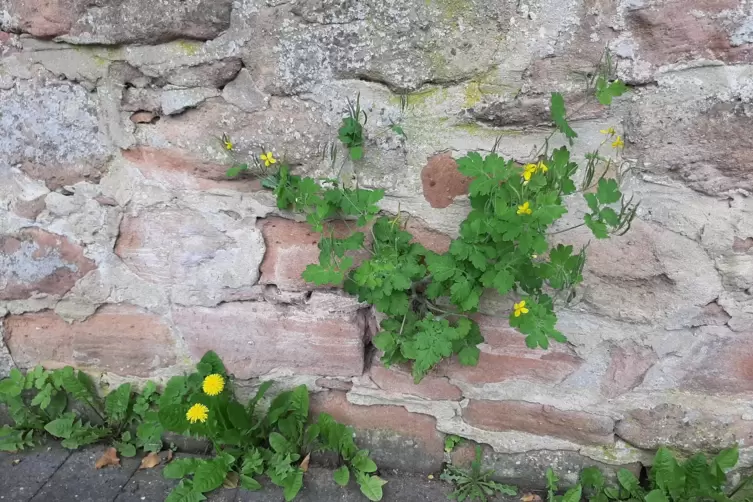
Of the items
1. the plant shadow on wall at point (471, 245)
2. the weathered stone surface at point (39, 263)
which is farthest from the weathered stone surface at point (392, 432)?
the weathered stone surface at point (39, 263)

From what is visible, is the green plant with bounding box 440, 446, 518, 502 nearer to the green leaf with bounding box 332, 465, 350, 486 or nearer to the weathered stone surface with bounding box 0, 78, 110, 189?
the green leaf with bounding box 332, 465, 350, 486

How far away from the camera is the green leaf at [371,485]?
58.1 inches

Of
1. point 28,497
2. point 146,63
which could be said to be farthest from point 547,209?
point 28,497

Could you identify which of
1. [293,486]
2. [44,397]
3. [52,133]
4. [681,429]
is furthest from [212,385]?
[681,429]

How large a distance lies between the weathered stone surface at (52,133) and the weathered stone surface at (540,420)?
1221 mm

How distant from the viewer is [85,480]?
4.99ft

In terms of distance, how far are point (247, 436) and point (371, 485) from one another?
37 cm

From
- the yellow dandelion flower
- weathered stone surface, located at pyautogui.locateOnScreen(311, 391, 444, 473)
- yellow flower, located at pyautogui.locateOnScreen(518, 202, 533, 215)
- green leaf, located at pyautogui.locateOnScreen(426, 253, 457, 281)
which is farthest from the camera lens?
weathered stone surface, located at pyautogui.locateOnScreen(311, 391, 444, 473)

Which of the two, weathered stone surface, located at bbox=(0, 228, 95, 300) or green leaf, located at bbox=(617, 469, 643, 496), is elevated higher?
weathered stone surface, located at bbox=(0, 228, 95, 300)

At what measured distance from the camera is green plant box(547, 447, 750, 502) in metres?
1.33

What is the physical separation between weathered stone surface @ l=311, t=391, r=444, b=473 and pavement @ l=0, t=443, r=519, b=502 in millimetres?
41

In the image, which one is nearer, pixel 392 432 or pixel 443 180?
pixel 443 180

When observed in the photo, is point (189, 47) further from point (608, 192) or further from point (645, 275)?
point (645, 275)

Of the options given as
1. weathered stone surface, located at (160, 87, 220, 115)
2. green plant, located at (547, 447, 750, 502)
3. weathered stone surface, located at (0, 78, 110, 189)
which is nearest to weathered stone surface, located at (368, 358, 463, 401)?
green plant, located at (547, 447, 750, 502)
